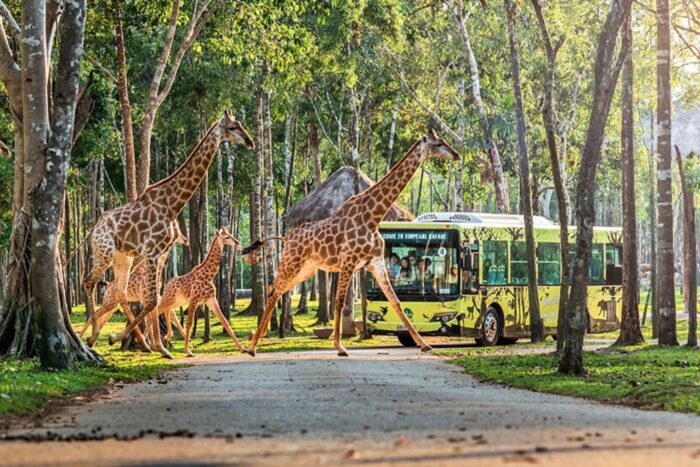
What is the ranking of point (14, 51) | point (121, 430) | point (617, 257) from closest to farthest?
point (121, 430) < point (14, 51) < point (617, 257)

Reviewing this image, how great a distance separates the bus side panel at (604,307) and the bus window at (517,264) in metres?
3.20

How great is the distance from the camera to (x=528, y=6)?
126 feet

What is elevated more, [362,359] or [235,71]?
[235,71]

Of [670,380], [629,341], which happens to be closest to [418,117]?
[629,341]

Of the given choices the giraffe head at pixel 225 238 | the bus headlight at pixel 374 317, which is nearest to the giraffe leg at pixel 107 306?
the giraffe head at pixel 225 238

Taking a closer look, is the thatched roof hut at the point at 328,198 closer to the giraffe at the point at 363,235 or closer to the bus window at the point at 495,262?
the bus window at the point at 495,262

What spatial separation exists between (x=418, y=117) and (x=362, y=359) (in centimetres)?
2544

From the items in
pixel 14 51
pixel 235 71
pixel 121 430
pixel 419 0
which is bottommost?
pixel 121 430

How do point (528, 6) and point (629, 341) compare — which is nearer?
point (629, 341)

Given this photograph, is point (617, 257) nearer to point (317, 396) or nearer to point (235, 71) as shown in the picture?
point (235, 71)

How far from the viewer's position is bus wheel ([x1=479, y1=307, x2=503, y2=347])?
30.3 m

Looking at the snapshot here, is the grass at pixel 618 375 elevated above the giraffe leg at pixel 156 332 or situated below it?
below

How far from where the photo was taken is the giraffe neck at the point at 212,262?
25.6m

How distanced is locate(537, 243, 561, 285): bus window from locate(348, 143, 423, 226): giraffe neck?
33.2 ft
